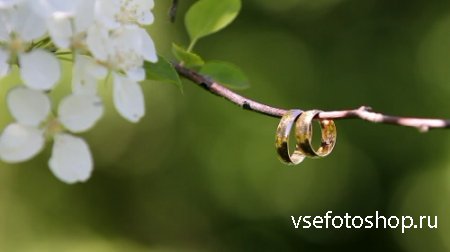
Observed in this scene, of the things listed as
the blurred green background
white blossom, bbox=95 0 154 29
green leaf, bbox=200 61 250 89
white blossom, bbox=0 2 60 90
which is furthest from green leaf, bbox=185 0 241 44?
the blurred green background

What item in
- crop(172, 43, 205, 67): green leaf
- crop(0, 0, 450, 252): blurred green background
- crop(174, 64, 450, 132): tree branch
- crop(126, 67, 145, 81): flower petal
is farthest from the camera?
crop(0, 0, 450, 252): blurred green background

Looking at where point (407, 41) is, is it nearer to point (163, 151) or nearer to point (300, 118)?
point (163, 151)

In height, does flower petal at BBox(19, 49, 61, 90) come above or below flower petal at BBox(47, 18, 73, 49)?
below

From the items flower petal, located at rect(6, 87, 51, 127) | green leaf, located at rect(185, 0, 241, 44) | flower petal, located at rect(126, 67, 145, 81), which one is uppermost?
green leaf, located at rect(185, 0, 241, 44)

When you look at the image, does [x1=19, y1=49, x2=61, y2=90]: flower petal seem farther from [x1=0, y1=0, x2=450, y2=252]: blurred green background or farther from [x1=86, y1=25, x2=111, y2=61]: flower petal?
[x1=0, y1=0, x2=450, y2=252]: blurred green background

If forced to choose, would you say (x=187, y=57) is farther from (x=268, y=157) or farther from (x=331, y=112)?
(x=268, y=157)

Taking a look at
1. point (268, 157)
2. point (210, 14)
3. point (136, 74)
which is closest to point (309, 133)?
point (136, 74)
